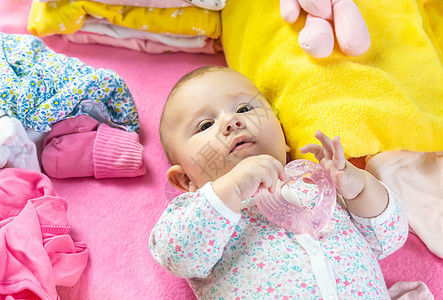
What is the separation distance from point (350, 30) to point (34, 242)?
85cm

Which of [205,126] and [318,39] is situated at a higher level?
[318,39]

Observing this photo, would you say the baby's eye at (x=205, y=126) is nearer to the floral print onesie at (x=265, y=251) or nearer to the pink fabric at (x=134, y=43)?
the floral print onesie at (x=265, y=251)

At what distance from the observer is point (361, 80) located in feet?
3.86

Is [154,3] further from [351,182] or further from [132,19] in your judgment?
[351,182]

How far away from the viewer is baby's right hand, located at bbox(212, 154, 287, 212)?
3.00 ft

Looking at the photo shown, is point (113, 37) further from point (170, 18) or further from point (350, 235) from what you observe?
point (350, 235)

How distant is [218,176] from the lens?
1027mm

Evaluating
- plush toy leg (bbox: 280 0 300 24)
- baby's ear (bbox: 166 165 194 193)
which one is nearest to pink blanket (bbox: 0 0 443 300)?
baby's ear (bbox: 166 165 194 193)

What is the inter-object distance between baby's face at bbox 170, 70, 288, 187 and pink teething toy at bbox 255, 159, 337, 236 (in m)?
0.09

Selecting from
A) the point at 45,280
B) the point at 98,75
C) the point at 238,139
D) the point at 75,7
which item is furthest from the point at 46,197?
the point at 75,7

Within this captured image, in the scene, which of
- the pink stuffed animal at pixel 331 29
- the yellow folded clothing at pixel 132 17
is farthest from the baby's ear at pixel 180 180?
the yellow folded clothing at pixel 132 17

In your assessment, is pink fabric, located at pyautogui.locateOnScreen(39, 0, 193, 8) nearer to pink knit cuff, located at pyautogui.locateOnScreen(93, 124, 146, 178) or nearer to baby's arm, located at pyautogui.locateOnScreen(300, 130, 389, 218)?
pink knit cuff, located at pyautogui.locateOnScreen(93, 124, 146, 178)

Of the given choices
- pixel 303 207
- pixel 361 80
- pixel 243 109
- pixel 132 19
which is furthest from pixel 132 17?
pixel 303 207

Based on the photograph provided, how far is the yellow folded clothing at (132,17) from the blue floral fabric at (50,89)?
126mm
